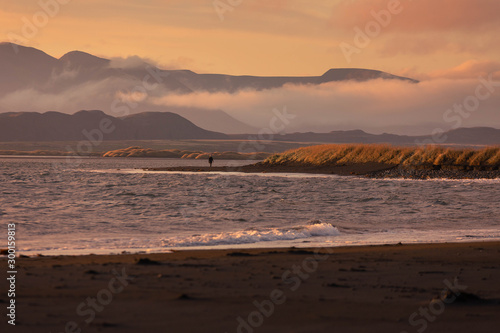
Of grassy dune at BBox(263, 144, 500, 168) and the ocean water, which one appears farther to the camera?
grassy dune at BBox(263, 144, 500, 168)

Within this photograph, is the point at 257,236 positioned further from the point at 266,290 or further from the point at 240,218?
the point at 266,290

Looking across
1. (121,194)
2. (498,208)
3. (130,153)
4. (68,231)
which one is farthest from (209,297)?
(130,153)

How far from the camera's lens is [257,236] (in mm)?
16984

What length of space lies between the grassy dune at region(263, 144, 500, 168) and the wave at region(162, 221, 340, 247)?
36.5m

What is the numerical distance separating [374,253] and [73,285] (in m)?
6.58

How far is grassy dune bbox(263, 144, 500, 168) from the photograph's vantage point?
171ft

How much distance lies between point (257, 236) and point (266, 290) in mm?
7602

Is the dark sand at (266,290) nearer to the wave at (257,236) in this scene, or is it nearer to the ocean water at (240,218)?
the wave at (257,236)

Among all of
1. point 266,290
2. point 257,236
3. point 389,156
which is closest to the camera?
point 266,290

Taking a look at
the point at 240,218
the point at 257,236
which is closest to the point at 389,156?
the point at 240,218

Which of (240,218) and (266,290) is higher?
(266,290)

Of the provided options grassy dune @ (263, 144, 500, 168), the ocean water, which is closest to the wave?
the ocean water

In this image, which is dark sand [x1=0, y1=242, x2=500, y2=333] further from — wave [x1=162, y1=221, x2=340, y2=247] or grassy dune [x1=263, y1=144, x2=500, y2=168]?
grassy dune [x1=263, y1=144, x2=500, y2=168]

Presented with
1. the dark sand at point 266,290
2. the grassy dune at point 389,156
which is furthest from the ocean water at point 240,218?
the grassy dune at point 389,156
